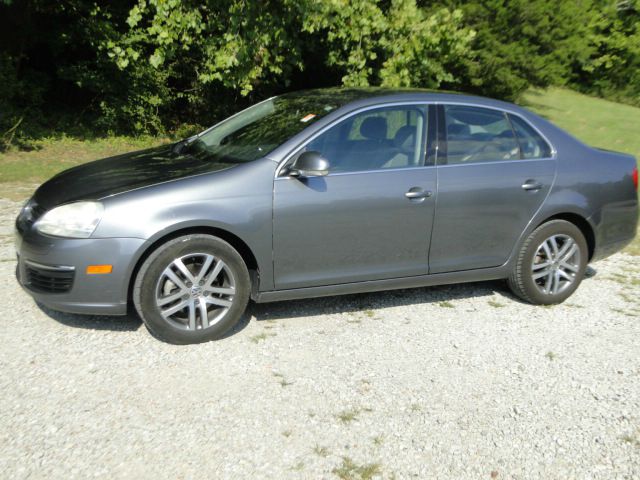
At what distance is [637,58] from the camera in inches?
952

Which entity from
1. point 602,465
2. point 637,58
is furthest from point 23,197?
point 637,58

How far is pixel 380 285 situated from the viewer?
5039 millimetres

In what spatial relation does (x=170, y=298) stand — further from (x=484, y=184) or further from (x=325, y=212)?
(x=484, y=184)

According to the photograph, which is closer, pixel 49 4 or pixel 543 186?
pixel 543 186

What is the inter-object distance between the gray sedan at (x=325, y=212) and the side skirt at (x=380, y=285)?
0.01m

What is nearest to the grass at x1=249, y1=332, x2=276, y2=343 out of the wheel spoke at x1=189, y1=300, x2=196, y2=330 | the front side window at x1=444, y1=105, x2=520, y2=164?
the wheel spoke at x1=189, y1=300, x2=196, y2=330

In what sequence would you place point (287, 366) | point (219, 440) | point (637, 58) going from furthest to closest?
point (637, 58) < point (287, 366) < point (219, 440)

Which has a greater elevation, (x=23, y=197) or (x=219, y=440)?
(x=219, y=440)

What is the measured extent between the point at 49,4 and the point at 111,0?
1.26 m

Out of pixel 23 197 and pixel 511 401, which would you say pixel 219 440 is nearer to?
pixel 511 401

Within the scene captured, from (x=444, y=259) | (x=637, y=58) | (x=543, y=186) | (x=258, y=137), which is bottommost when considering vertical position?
(x=637, y=58)

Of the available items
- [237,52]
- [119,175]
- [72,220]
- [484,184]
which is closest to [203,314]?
Result: [72,220]

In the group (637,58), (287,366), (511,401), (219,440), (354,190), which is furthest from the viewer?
(637,58)

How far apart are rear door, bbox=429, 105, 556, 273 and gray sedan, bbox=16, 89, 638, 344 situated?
1 centimetres
